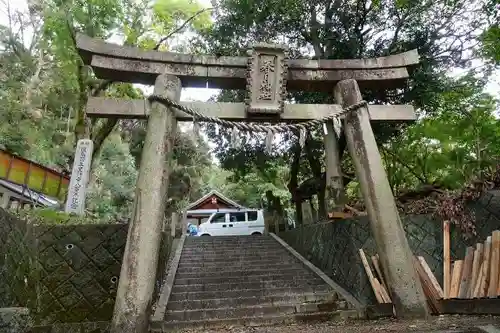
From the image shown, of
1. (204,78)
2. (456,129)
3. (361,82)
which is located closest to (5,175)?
(204,78)

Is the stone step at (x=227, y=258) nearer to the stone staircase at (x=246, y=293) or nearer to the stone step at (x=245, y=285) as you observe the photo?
the stone staircase at (x=246, y=293)

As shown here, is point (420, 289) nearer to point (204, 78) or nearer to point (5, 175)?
point (204, 78)

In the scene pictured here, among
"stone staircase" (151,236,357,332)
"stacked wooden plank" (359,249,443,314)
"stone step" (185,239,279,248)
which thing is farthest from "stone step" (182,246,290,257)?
"stacked wooden plank" (359,249,443,314)

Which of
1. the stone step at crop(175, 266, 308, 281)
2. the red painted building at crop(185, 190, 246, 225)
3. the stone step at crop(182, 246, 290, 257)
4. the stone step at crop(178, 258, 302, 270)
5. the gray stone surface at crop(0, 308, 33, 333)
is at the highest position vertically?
the red painted building at crop(185, 190, 246, 225)

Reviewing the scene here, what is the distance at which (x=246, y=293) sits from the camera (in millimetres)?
7258

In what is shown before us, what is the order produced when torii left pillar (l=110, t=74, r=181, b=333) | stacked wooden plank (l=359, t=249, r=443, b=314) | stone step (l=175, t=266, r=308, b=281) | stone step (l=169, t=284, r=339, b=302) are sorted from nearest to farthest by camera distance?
torii left pillar (l=110, t=74, r=181, b=333) < stacked wooden plank (l=359, t=249, r=443, b=314) < stone step (l=169, t=284, r=339, b=302) < stone step (l=175, t=266, r=308, b=281)

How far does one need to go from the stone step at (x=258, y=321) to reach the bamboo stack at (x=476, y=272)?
1.61 metres

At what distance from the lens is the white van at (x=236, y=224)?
1877cm

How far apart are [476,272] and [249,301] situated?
12.5ft

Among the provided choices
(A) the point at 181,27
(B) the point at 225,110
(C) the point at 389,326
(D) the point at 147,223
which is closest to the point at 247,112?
(B) the point at 225,110

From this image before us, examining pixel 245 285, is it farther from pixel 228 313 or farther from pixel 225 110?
pixel 225 110

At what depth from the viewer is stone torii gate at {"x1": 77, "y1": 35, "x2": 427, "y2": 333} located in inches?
211

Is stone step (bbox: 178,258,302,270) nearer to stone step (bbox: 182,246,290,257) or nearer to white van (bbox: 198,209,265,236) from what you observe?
stone step (bbox: 182,246,290,257)

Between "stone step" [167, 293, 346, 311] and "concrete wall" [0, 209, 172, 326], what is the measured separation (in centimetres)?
127
